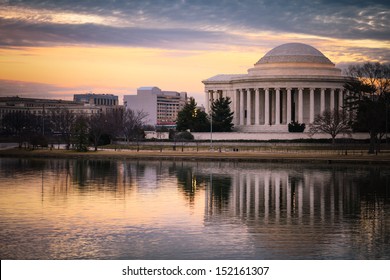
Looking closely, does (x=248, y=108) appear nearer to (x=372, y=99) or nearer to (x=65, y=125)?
(x=372, y=99)

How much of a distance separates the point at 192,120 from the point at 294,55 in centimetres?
1615

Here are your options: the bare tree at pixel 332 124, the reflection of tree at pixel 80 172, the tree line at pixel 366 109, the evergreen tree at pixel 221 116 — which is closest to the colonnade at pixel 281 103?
the evergreen tree at pixel 221 116

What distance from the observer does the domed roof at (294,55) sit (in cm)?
9829

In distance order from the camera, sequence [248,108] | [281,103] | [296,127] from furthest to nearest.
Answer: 1. [281,103]
2. [248,108]
3. [296,127]

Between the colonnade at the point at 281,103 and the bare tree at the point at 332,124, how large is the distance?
831cm

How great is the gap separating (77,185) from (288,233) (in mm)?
18686

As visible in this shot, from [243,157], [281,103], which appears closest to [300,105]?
[281,103]

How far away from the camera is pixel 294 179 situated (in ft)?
154

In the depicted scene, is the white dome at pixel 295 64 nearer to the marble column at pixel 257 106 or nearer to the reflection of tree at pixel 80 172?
the marble column at pixel 257 106

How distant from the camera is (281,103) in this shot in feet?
331

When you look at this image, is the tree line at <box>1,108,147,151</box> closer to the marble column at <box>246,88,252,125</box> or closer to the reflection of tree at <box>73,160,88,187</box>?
the reflection of tree at <box>73,160,88,187</box>

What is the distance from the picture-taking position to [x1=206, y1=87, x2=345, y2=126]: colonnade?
96375mm
